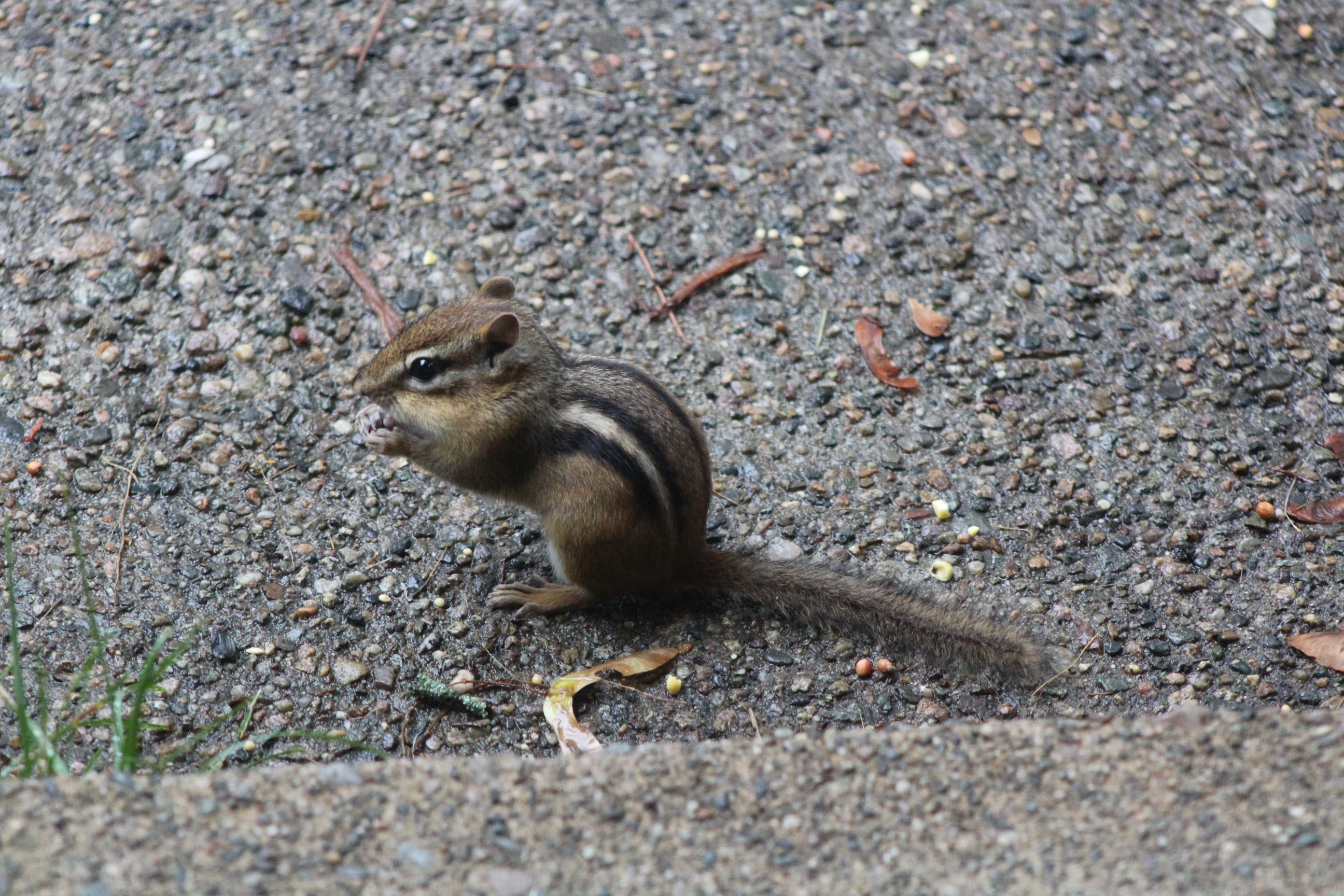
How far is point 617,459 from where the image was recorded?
10.6 feet

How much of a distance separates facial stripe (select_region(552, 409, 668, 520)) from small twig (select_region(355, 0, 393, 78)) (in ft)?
8.02

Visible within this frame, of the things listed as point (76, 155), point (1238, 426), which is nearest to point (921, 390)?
point (1238, 426)

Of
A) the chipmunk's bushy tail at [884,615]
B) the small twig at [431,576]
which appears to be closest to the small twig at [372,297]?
the small twig at [431,576]

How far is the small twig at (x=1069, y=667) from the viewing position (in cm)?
330

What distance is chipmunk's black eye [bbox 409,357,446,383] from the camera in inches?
131

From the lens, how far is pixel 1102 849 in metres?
2.18

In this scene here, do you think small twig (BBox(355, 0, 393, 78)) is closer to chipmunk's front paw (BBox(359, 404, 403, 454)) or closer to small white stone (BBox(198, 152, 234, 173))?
small white stone (BBox(198, 152, 234, 173))

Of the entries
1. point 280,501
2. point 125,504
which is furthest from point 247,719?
point 125,504

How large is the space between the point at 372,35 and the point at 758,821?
4.02 metres

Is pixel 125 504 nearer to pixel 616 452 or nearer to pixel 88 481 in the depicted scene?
pixel 88 481

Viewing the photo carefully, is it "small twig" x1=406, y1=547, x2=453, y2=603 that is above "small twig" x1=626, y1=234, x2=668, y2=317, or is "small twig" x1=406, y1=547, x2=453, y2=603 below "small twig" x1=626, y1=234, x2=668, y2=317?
below

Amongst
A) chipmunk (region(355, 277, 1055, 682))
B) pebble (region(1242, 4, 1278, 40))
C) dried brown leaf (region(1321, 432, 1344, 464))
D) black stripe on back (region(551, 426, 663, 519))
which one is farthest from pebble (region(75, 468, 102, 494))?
pebble (region(1242, 4, 1278, 40))

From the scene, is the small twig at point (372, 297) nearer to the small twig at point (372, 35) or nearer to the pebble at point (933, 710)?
the small twig at point (372, 35)

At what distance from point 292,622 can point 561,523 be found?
0.85 m
